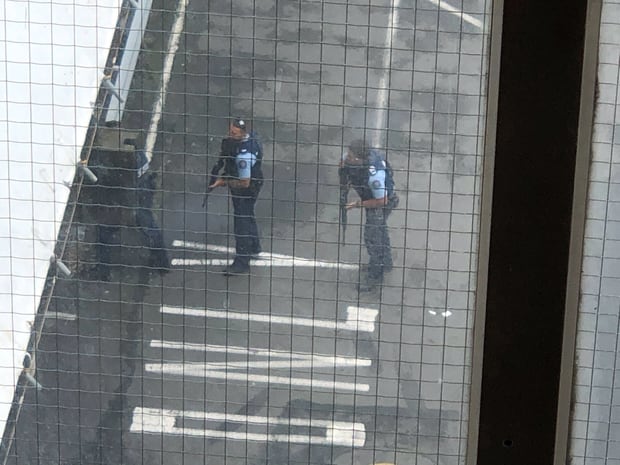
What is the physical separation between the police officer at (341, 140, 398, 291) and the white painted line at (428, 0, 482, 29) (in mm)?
173

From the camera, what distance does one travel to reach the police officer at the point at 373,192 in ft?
3.07

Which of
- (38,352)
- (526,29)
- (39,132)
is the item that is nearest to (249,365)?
(38,352)

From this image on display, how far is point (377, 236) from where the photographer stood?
3.09 ft

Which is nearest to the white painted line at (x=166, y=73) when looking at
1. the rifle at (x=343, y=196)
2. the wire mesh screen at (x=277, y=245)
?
the wire mesh screen at (x=277, y=245)

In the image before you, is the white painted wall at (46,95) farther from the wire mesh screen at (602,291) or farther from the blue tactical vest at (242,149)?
the wire mesh screen at (602,291)

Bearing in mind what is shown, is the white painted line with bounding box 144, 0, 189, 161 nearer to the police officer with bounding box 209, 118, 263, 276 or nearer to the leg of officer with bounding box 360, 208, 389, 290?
the police officer with bounding box 209, 118, 263, 276

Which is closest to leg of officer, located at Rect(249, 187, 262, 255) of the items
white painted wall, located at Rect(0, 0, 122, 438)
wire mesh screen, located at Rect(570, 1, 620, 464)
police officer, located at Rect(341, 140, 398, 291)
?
police officer, located at Rect(341, 140, 398, 291)

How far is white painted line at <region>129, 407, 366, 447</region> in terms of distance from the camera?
994mm

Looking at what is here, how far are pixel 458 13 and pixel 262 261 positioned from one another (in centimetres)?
35

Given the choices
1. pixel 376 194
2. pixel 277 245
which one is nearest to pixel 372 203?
pixel 376 194

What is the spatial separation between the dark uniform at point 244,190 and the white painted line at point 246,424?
0.61ft

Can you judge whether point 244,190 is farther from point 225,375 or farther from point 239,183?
point 225,375

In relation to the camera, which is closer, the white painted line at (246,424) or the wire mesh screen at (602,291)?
the wire mesh screen at (602,291)

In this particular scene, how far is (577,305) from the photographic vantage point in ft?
2.87
